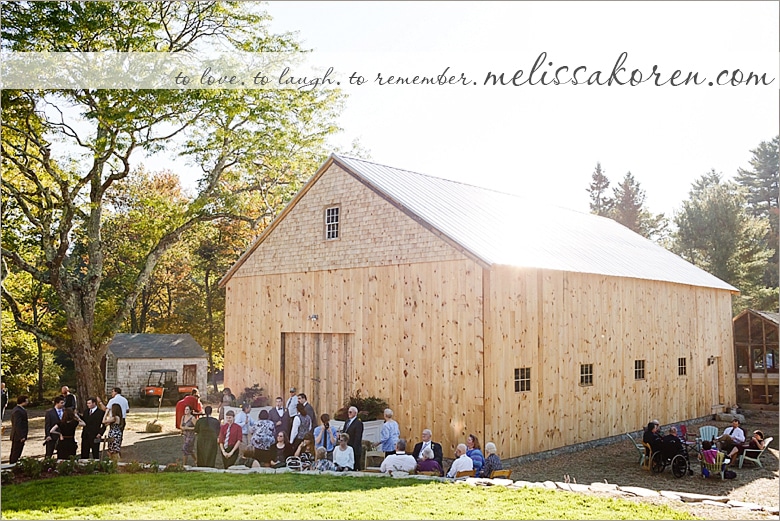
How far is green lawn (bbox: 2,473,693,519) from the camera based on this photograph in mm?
9594

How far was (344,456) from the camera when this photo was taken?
508 inches

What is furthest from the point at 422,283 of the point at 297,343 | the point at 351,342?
the point at 297,343

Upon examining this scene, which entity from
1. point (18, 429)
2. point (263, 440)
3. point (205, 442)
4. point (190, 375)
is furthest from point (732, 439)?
point (190, 375)

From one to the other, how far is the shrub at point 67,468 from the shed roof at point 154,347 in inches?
793

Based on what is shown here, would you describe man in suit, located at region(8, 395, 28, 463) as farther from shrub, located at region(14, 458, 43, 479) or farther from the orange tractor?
the orange tractor

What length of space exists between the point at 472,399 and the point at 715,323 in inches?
549

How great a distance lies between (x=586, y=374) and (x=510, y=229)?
4180 mm

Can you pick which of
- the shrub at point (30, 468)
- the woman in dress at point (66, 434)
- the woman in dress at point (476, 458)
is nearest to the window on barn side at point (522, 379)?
the woman in dress at point (476, 458)

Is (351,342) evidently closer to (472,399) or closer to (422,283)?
(422,283)

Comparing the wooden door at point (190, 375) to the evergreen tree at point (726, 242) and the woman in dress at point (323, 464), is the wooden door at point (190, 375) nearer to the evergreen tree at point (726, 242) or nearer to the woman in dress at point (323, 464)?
the woman in dress at point (323, 464)

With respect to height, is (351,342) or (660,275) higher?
(660,275)

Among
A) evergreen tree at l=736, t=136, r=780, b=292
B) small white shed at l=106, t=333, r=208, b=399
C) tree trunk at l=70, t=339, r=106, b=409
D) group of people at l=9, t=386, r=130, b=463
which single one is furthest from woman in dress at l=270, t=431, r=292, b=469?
evergreen tree at l=736, t=136, r=780, b=292

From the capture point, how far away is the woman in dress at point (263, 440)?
46.3ft

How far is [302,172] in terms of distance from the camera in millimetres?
29281
